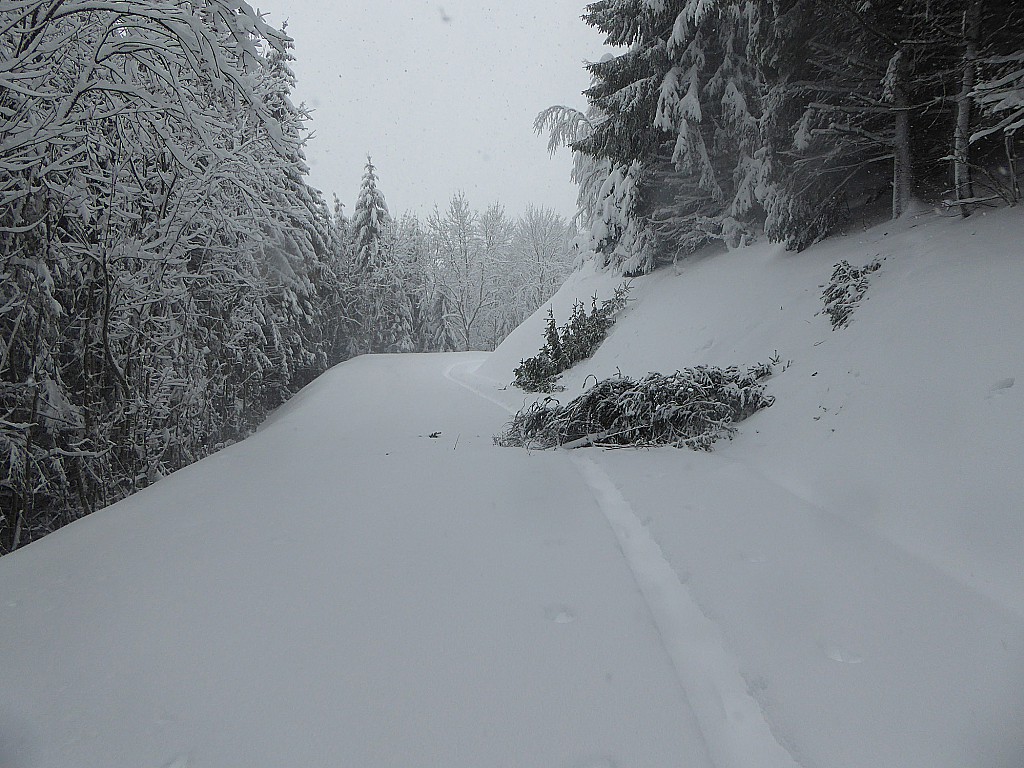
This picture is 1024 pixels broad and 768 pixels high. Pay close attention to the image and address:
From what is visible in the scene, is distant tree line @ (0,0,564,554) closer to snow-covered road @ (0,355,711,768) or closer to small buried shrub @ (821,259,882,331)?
snow-covered road @ (0,355,711,768)

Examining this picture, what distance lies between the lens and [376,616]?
2029 mm

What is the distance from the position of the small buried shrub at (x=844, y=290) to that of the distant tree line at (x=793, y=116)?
0.97m

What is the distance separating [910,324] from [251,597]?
16.5 ft

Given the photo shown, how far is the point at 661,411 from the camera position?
16.4ft

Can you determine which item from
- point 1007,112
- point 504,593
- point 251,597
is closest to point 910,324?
point 1007,112

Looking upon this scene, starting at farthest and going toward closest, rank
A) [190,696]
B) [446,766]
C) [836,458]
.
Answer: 1. [836,458]
2. [190,696]
3. [446,766]

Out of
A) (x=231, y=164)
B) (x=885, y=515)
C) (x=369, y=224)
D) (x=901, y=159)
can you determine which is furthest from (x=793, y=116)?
(x=369, y=224)

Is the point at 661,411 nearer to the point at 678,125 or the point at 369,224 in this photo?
the point at 678,125

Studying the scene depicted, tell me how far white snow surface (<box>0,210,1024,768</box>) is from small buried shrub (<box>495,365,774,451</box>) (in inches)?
16.0

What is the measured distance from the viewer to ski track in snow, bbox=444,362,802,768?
1.48 metres

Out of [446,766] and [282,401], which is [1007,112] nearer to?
[446,766]

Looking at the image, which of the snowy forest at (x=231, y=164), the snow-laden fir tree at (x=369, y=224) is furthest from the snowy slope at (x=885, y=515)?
the snow-laden fir tree at (x=369, y=224)

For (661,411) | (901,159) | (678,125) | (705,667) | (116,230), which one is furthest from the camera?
(678,125)

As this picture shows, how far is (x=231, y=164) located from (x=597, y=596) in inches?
231
